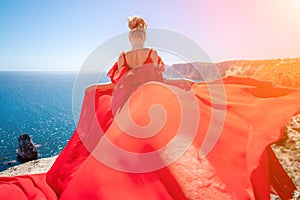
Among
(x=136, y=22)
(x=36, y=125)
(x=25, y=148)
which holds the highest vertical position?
(x=136, y=22)

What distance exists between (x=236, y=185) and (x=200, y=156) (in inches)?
18.3

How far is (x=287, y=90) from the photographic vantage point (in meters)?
3.45

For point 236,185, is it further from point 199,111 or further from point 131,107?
point 131,107

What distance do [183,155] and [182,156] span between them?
19 millimetres

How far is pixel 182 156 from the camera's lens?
2.40 meters

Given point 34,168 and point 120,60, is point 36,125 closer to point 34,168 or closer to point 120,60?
point 34,168

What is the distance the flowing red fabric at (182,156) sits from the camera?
2.19 metres

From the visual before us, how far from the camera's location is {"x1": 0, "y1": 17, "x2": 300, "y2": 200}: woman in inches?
87.1

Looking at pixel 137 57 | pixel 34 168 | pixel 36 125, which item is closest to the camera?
pixel 137 57

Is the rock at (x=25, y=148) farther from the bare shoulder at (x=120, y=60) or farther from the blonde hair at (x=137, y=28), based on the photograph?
the blonde hair at (x=137, y=28)

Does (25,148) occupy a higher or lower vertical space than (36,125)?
higher

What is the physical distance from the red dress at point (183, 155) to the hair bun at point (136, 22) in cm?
94

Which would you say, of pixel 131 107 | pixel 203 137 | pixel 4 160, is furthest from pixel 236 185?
pixel 4 160

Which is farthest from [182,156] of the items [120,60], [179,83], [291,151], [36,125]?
[36,125]
